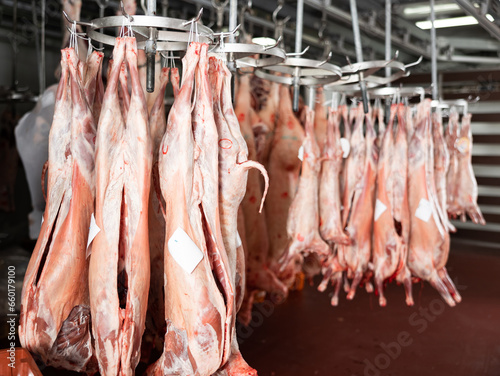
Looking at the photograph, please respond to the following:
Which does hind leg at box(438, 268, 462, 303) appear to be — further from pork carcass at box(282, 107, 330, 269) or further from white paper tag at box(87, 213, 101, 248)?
white paper tag at box(87, 213, 101, 248)

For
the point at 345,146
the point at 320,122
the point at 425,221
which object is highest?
the point at 320,122

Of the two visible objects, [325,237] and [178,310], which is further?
[325,237]

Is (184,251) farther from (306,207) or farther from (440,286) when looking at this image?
(440,286)

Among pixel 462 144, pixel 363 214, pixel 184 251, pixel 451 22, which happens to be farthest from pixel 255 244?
pixel 451 22

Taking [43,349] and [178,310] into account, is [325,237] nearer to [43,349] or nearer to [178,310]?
[178,310]

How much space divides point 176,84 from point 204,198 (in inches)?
21.5

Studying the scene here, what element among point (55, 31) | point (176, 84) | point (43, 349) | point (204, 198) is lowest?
point (43, 349)

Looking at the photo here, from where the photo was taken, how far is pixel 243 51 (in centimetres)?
202

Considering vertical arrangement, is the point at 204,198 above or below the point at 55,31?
below

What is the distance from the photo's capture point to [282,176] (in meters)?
3.82

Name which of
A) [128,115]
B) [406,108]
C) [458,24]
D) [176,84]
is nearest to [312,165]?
[406,108]

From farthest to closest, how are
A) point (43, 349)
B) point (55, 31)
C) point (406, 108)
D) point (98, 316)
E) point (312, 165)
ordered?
point (55, 31)
point (406, 108)
point (312, 165)
point (43, 349)
point (98, 316)

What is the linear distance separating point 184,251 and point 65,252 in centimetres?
51

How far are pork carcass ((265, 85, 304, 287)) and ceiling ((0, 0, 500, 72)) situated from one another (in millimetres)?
665
